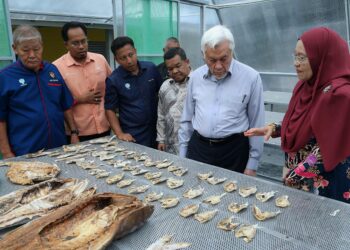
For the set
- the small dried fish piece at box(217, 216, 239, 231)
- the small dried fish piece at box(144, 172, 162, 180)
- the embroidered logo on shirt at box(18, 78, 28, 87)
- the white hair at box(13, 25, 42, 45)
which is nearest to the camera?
the small dried fish piece at box(217, 216, 239, 231)

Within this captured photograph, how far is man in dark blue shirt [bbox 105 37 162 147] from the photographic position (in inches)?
108

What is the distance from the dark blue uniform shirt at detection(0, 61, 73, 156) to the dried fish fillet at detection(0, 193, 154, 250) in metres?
1.26

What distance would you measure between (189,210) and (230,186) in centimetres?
33

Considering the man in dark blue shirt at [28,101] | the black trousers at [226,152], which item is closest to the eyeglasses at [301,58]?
Result: the black trousers at [226,152]

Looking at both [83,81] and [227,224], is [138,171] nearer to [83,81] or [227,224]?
[227,224]

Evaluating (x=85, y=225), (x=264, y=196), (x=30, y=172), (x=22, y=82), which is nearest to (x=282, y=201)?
(x=264, y=196)

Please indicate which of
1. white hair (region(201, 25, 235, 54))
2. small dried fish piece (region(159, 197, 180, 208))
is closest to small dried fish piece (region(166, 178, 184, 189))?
small dried fish piece (region(159, 197, 180, 208))

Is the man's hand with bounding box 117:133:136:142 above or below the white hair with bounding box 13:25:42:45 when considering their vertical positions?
below

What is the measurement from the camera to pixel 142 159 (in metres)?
2.21

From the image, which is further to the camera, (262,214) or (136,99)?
(136,99)

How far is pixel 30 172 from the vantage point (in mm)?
1895

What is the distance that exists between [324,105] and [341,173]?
1.29ft

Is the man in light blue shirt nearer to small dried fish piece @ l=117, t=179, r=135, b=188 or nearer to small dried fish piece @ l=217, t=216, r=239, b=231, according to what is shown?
small dried fish piece @ l=117, t=179, r=135, b=188

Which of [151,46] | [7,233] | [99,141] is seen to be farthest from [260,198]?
[151,46]
